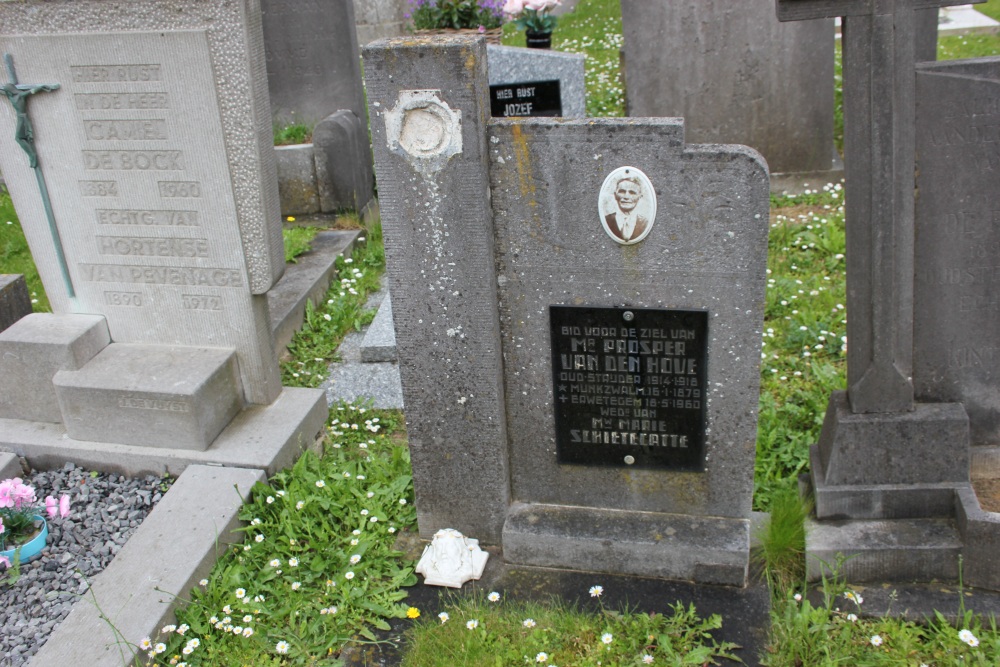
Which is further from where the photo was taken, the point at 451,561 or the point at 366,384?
the point at 366,384

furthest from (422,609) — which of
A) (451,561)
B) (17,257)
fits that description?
(17,257)

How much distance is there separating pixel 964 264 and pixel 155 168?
3015 millimetres

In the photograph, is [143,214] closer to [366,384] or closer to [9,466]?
[9,466]

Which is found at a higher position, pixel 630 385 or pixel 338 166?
pixel 338 166

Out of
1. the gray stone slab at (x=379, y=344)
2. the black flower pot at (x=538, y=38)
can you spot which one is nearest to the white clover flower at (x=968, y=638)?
the gray stone slab at (x=379, y=344)

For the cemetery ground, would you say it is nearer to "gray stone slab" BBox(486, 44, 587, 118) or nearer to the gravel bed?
the gravel bed

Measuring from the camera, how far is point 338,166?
6723 mm

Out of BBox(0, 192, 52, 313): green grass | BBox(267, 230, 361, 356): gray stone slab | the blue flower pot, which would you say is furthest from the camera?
BBox(0, 192, 52, 313): green grass

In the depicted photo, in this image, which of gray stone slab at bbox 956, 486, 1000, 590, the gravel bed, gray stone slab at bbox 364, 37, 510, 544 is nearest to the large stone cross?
gray stone slab at bbox 956, 486, 1000, 590

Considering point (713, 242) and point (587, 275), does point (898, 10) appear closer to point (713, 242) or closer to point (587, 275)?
point (713, 242)

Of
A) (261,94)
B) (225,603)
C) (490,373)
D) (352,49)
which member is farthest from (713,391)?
(352,49)

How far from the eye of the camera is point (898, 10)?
106 inches

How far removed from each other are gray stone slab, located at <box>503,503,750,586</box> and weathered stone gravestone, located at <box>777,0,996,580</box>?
279 millimetres

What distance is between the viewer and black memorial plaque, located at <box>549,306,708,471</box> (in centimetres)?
292
